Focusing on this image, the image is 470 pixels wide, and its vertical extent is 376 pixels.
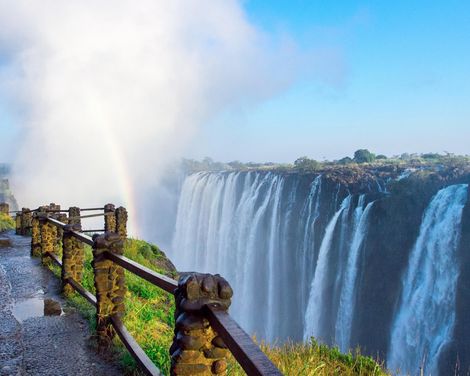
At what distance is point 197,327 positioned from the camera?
222 centimetres

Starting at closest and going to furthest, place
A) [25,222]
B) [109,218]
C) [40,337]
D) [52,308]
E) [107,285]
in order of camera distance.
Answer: [107,285], [40,337], [52,308], [109,218], [25,222]

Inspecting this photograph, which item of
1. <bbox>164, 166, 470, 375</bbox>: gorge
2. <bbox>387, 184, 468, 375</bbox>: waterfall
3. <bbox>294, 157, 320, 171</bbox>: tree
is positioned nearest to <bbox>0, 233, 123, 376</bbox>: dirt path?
<bbox>164, 166, 470, 375</bbox>: gorge

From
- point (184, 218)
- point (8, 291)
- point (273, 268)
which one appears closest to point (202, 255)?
point (184, 218)

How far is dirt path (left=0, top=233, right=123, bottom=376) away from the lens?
3.78 metres

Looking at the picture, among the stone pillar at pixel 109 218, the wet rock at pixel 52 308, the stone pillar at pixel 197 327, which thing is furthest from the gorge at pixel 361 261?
the stone pillar at pixel 197 327

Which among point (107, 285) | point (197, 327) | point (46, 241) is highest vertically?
point (197, 327)

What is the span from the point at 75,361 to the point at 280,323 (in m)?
26.3

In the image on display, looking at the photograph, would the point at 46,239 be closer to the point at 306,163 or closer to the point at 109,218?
the point at 109,218

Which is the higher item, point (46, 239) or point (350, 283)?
point (46, 239)

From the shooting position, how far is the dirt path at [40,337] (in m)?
3.78

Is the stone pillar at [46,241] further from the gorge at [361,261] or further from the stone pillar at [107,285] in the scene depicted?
the gorge at [361,261]

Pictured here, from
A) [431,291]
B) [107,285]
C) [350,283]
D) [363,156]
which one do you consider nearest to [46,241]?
[107,285]

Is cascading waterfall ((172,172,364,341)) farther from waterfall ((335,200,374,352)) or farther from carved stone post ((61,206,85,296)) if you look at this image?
carved stone post ((61,206,85,296))

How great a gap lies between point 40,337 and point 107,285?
1.03 metres
